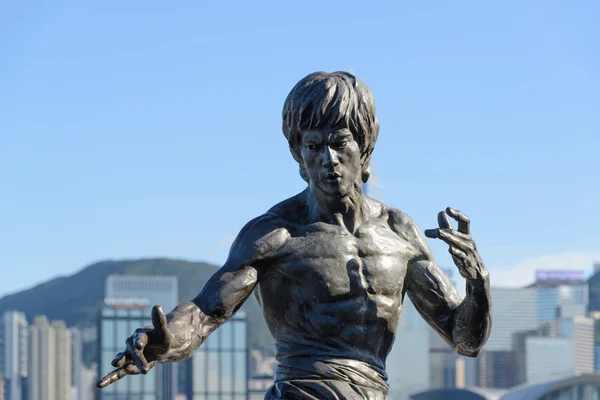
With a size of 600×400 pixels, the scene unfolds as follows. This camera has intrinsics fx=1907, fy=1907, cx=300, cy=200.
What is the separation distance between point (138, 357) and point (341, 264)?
1.56 meters

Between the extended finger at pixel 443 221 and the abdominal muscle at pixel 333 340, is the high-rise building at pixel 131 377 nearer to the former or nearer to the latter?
the abdominal muscle at pixel 333 340

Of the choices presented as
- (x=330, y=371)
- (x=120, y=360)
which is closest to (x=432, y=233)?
(x=330, y=371)

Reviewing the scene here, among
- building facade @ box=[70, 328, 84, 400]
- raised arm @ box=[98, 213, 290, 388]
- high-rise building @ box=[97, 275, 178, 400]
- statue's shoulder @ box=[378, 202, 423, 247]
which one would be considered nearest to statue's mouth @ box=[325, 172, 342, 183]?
raised arm @ box=[98, 213, 290, 388]

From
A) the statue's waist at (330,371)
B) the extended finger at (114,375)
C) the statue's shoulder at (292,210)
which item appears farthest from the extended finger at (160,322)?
the statue's shoulder at (292,210)

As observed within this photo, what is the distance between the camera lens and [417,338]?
195625 mm

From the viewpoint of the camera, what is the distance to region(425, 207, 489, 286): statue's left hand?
10484mm

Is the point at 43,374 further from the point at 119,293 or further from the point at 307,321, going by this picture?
the point at 307,321

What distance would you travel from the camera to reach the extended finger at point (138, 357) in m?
9.88

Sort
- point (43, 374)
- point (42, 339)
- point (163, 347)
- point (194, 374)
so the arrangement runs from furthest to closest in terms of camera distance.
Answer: point (42, 339)
point (43, 374)
point (194, 374)
point (163, 347)

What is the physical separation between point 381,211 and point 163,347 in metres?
1.82

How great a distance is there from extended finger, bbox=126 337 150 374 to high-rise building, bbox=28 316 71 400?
15752cm

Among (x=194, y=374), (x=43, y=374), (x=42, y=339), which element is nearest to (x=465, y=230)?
(x=194, y=374)

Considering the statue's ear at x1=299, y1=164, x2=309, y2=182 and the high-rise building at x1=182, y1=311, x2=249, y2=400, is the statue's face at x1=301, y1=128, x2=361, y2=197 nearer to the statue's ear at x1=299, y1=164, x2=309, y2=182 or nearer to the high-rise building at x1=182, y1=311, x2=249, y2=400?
the statue's ear at x1=299, y1=164, x2=309, y2=182

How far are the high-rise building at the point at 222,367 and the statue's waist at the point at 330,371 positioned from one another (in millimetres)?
100211
